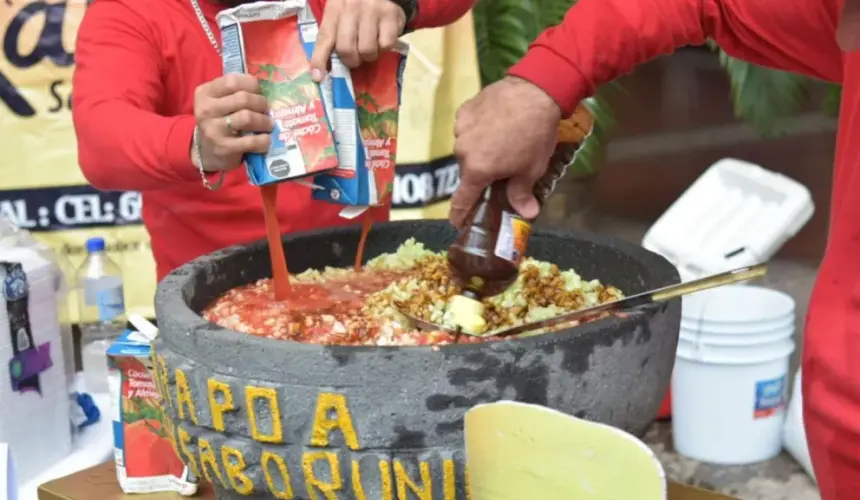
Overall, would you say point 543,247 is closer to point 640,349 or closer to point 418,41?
point 640,349

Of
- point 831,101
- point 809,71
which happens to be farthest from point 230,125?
point 831,101

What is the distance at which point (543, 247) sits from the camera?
1.28m

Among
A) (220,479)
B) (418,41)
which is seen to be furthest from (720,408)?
(220,479)

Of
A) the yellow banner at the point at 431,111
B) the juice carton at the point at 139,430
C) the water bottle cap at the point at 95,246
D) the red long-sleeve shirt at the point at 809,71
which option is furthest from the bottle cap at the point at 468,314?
the yellow banner at the point at 431,111

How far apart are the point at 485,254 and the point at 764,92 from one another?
200cm

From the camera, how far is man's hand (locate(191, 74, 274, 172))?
985 millimetres

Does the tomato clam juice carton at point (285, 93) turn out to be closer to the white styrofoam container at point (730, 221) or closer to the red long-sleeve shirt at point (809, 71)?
the red long-sleeve shirt at point (809, 71)

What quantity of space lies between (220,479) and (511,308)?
363 millimetres

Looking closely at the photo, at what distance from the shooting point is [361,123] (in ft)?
3.50

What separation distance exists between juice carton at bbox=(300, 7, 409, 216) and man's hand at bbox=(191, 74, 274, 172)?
0.07m

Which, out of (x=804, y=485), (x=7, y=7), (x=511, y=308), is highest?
(x=7, y=7)

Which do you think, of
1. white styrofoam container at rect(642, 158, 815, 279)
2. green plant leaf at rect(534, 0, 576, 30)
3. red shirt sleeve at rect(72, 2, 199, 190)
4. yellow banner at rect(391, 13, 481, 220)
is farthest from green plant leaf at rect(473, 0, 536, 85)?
red shirt sleeve at rect(72, 2, 199, 190)

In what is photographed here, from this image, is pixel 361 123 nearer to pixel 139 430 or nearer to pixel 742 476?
pixel 139 430

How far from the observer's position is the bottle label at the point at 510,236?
3.36 feet
